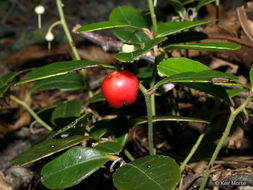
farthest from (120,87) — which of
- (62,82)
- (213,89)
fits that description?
(62,82)

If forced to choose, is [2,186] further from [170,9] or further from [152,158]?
[170,9]

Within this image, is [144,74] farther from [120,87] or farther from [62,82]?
[120,87]

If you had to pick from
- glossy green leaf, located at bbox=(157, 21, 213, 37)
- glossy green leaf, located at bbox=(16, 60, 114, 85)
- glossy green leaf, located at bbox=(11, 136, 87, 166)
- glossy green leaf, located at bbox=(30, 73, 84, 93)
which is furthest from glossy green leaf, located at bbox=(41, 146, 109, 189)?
glossy green leaf, located at bbox=(30, 73, 84, 93)

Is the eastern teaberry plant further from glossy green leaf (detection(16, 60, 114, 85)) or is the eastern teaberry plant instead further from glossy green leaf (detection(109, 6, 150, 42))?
glossy green leaf (detection(109, 6, 150, 42))

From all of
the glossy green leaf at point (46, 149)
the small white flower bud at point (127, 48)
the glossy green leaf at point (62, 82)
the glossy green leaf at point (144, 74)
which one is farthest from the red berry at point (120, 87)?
the glossy green leaf at point (62, 82)

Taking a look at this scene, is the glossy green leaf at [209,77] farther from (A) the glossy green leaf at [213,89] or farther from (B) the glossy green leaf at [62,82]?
(B) the glossy green leaf at [62,82]

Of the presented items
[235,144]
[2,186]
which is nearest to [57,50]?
[2,186]
